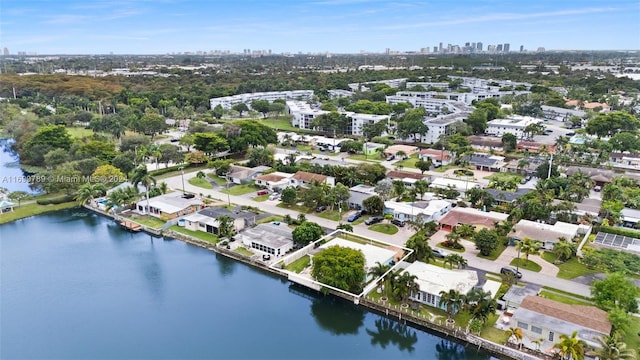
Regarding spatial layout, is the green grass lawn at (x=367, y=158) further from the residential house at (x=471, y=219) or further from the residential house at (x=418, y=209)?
the residential house at (x=471, y=219)

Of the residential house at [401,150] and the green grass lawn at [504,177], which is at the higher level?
the residential house at [401,150]

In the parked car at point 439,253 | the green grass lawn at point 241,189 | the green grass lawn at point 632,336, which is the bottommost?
the green grass lawn at point 632,336

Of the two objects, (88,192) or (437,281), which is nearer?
(437,281)

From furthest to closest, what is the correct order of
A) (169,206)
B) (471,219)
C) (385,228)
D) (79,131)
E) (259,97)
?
(259,97) → (79,131) → (169,206) → (385,228) → (471,219)

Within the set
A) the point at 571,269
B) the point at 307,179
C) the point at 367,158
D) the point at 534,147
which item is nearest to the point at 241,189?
the point at 307,179

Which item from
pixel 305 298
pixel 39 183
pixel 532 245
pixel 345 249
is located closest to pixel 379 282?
pixel 345 249

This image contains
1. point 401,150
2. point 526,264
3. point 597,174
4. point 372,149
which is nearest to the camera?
point 526,264

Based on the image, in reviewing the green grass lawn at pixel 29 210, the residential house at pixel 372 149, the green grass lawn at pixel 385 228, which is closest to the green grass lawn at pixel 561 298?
the green grass lawn at pixel 385 228

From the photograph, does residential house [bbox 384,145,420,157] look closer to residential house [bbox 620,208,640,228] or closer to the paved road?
the paved road

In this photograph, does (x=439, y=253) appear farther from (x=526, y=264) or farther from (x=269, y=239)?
(x=269, y=239)
